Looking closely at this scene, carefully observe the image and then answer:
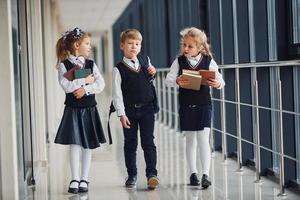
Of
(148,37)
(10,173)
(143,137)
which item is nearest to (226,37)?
(143,137)

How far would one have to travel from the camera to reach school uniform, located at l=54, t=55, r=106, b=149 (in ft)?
15.7

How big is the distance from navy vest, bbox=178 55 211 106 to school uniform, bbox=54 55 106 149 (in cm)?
59

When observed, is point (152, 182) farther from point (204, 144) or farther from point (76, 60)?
point (76, 60)

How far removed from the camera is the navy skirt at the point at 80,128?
15.8 ft

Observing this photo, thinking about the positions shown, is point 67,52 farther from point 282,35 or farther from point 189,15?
point 189,15

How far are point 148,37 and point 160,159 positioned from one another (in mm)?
9305

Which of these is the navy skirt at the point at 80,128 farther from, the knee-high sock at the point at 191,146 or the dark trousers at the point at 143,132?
the knee-high sock at the point at 191,146

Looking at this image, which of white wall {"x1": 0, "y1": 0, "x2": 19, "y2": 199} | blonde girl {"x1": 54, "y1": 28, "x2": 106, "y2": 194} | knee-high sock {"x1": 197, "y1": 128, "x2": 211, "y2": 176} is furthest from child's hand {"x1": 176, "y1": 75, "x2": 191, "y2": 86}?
white wall {"x1": 0, "y1": 0, "x2": 19, "y2": 199}

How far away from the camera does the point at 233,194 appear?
4.68 metres

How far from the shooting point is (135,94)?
16.0 ft

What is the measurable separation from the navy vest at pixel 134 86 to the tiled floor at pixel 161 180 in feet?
2.14

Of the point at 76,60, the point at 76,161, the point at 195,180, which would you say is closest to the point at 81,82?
the point at 76,60

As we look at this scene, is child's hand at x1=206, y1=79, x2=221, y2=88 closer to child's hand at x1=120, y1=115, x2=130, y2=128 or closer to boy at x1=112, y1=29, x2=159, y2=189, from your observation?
boy at x1=112, y1=29, x2=159, y2=189

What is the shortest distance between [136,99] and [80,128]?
446 millimetres
